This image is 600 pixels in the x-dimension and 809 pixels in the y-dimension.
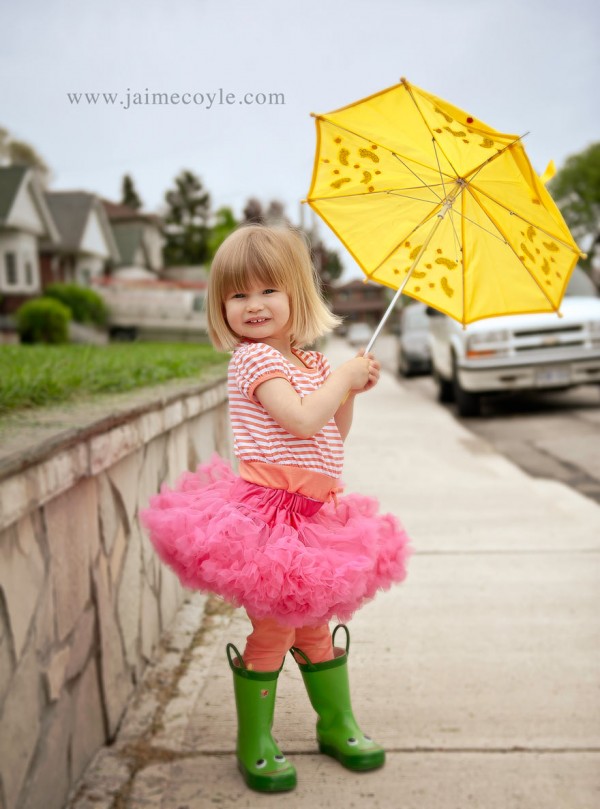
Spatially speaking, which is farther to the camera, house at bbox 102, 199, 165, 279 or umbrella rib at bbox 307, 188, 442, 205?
house at bbox 102, 199, 165, 279

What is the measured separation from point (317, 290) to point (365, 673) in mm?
1495

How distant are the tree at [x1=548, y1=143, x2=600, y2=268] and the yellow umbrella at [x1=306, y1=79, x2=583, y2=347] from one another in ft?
213

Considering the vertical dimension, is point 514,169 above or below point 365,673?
above

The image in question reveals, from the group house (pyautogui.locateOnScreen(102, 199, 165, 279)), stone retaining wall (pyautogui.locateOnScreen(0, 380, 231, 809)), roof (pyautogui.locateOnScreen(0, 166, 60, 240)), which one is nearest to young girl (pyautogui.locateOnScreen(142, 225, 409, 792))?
stone retaining wall (pyautogui.locateOnScreen(0, 380, 231, 809))

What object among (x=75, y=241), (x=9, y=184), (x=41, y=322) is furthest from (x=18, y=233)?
(x=41, y=322)

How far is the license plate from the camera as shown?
9.43m

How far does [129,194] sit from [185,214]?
5974 millimetres

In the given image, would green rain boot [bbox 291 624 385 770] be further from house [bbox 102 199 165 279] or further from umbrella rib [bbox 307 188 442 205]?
house [bbox 102 199 165 279]

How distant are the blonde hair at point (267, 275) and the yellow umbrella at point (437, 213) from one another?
0.26 meters

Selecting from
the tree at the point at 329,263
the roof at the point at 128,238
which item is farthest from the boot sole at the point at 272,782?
the roof at the point at 128,238

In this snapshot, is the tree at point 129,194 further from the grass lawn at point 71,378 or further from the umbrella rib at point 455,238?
the umbrella rib at point 455,238

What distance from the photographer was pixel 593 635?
131 inches

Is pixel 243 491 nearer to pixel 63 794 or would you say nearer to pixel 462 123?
pixel 63 794

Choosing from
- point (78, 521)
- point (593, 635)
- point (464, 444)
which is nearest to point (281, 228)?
point (78, 521)
